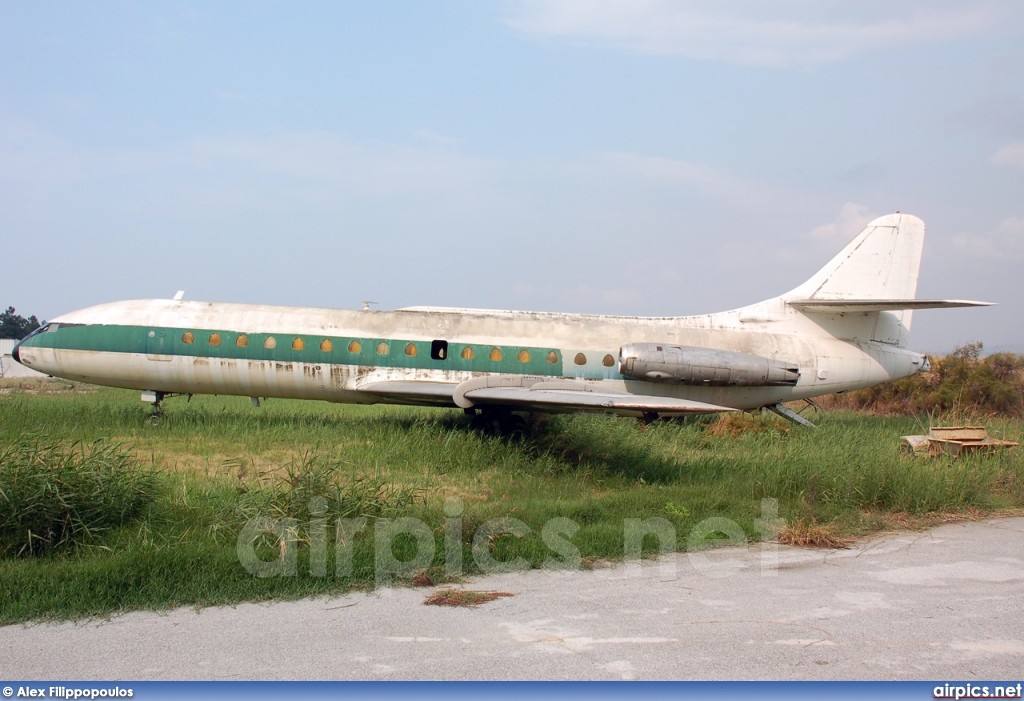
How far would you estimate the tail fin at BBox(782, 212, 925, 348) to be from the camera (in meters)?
17.5

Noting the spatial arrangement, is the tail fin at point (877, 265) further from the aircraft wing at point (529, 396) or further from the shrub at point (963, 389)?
the shrub at point (963, 389)

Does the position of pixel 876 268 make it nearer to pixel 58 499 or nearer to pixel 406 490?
pixel 406 490

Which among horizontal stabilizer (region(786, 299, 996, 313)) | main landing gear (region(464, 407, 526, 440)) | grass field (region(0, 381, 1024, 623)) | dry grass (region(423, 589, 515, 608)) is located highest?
horizontal stabilizer (region(786, 299, 996, 313))

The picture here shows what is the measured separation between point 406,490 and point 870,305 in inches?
461

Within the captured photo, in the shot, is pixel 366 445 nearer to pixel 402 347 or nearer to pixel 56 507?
pixel 402 347

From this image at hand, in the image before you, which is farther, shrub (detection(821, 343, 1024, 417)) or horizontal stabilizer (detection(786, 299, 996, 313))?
shrub (detection(821, 343, 1024, 417))

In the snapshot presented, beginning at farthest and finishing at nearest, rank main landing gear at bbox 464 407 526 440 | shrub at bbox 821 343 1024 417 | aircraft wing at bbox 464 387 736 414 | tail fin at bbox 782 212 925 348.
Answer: shrub at bbox 821 343 1024 417, tail fin at bbox 782 212 925 348, main landing gear at bbox 464 407 526 440, aircraft wing at bbox 464 387 736 414

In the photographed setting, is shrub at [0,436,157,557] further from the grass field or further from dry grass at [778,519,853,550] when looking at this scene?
dry grass at [778,519,853,550]

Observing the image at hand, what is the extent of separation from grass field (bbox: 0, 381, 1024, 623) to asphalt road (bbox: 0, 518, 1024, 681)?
55cm

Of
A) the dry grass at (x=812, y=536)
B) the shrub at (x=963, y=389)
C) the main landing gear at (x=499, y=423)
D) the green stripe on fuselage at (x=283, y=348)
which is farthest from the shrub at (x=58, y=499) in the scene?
the shrub at (x=963, y=389)

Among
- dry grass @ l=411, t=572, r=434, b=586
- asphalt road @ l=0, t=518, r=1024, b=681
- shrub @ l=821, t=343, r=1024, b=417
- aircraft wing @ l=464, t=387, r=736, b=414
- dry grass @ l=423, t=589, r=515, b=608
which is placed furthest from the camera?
shrub @ l=821, t=343, r=1024, b=417

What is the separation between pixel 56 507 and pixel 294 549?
7.62ft

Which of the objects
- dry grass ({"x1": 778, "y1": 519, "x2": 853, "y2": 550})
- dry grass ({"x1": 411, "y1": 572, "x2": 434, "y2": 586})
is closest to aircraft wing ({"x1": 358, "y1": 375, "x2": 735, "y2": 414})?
dry grass ({"x1": 778, "y1": 519, "x2": 853, "y2": 550})

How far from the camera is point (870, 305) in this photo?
16.6 m
